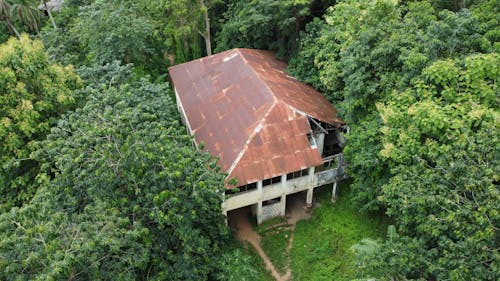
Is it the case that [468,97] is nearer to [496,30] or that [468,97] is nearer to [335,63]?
[496,30]

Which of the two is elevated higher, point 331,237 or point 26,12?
point 26,12

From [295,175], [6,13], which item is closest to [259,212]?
[295,175]

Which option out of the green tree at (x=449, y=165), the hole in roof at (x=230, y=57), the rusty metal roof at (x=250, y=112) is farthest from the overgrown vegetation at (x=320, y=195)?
the hole in roof at (x=230, y=57)

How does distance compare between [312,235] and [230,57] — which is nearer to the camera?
[312,235]

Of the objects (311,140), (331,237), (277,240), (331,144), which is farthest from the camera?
(331,144)

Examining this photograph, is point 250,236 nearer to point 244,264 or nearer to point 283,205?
point 283,205

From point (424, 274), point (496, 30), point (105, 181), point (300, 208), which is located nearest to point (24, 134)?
point (105, 181)

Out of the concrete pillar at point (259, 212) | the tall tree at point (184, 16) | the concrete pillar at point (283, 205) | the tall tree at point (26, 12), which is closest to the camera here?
the concrete pillar at point (259, 212)

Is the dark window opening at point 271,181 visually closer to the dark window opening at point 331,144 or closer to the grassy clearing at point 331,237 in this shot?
the grassy clearing at point 331,237
